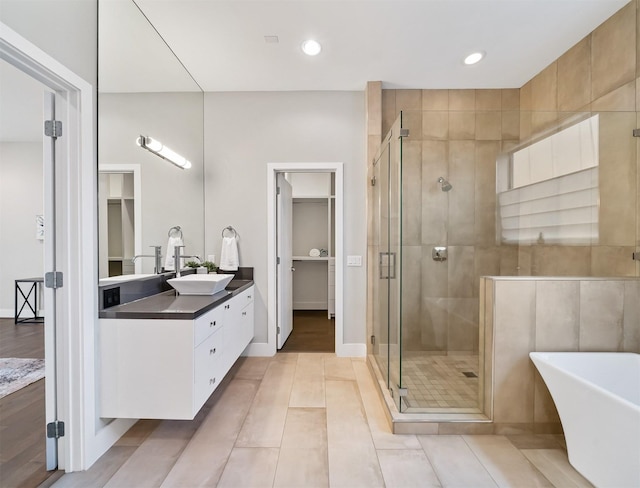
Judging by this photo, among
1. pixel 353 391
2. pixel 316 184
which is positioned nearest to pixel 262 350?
pixel 353 391

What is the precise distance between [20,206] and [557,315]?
4.49m

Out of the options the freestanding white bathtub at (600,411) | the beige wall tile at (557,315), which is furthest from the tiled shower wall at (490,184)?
the freestanding white bathtub at (600,411)

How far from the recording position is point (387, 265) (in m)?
2.63

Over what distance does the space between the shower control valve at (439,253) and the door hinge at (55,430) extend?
2.88 m

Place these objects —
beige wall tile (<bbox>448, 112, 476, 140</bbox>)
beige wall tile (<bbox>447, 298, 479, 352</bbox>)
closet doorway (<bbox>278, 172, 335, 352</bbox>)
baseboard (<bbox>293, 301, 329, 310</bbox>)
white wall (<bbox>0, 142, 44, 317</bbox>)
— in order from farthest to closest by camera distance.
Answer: baseboard (<bbox>293, 301, 329, 310</bbox>)
closet doorway (<bbox>278, 172, 335, 352</bbox>)
beige wall tile (<bbox>448, 112, 476, 140</bbox>)
white wall (<bbox>0, 142, 44, 317</bbox>)
beige wall tile (<bbox>447, 298, 479, 352</bbox>)

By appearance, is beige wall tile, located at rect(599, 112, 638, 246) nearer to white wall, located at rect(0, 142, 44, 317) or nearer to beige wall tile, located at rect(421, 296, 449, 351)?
beige wall tile, located at rect(421, 296, 449, 351)

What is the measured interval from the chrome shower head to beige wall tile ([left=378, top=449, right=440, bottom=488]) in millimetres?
2147

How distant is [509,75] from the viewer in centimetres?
307

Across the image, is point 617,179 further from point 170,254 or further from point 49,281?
point 49,281

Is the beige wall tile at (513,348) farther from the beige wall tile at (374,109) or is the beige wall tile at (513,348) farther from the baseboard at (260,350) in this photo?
the baseboard at (260,350)

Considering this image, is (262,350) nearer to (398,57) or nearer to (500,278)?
(500,278)

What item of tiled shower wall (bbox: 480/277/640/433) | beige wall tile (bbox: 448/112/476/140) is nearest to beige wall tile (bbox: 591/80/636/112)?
beige wall tile (bbox: 448/112/476/140)

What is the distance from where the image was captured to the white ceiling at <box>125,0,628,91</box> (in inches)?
85.6

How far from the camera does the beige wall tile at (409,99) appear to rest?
331 cm
